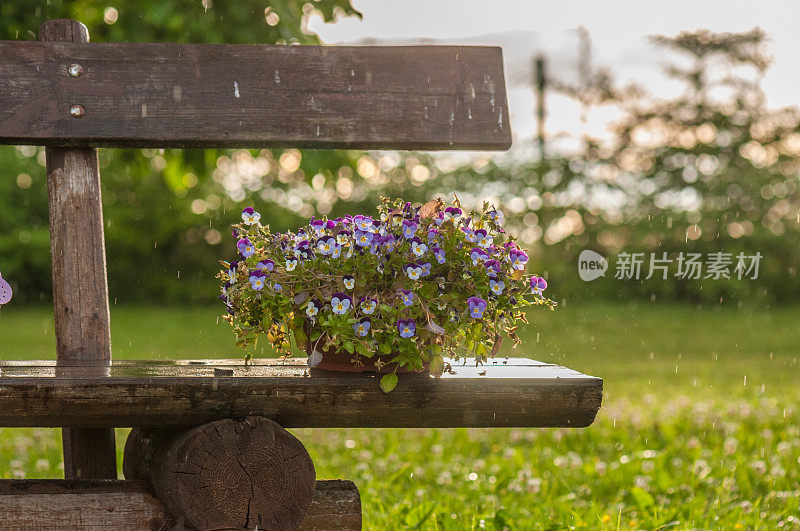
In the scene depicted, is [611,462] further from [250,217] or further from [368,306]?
[250,217]

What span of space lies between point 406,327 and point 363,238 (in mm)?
264

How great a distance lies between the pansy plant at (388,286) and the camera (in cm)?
221

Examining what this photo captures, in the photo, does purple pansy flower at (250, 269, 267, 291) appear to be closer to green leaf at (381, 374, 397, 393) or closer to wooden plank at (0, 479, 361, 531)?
green leaf at (381, 374, 397, 393)

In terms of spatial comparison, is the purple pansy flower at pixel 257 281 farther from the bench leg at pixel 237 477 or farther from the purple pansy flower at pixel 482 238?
the purple pansy flower at pixel 482 238

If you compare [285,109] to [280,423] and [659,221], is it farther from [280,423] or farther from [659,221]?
[659,221]

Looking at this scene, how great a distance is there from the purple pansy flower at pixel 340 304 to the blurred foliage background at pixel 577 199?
6.94m

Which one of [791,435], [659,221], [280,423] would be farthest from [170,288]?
[280,423]

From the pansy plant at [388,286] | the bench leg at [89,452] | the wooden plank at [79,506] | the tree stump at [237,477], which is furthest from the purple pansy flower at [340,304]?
the bench leg at [89,452]

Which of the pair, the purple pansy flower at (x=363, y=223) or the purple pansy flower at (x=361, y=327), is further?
the purple pansy flower at (x=363, y=223)

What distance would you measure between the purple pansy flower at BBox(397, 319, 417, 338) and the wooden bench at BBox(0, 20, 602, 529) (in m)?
0.16

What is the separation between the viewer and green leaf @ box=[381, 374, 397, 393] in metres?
2.20

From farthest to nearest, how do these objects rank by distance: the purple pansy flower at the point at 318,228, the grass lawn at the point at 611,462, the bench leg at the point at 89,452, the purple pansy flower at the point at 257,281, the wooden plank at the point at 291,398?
the grass lawn at the point at 611,462 → the bench leg at the point at 89,452 → the purple pansy flower at the point at 318,228 → the purple pansy flower at the point at 257,281 → the wooden plank at the point at 291,398

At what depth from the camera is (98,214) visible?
2.79m

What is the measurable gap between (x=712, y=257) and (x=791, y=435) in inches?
249
